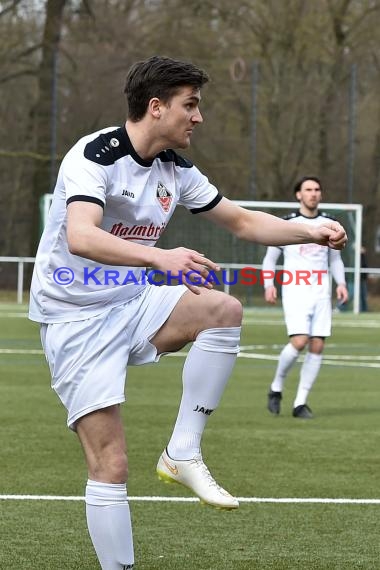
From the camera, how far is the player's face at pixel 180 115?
5371mm

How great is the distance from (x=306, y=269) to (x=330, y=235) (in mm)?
7639

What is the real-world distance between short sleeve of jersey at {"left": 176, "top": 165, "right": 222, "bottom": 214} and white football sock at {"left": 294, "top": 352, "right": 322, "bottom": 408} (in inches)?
259

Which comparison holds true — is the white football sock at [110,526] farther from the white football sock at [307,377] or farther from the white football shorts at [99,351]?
the white football sock at [307,377]

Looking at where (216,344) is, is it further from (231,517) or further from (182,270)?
(231,517)

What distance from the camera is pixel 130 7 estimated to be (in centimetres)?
3988

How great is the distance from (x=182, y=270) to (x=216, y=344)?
0.87m

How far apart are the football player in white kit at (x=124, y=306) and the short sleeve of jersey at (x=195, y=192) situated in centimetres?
4

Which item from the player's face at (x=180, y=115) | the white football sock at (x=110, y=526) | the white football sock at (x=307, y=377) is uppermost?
the player's face at (x=180, y=115)

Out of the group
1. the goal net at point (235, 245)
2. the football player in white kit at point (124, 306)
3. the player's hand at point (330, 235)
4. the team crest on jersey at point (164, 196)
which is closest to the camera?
the football player in white kit at point (124, 306)

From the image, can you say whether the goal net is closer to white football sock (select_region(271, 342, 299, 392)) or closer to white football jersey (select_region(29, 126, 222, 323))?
white football sock (select_region(271, 342, 299, 392))

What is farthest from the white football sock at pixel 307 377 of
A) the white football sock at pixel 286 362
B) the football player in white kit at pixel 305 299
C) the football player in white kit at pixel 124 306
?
the football player in white kit at pixel 124 306

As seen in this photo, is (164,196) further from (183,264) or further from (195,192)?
(183,264)

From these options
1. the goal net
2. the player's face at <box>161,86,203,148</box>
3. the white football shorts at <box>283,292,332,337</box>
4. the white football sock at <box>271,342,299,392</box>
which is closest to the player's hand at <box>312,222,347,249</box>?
the player's face at <box>161,86,203,148</box>

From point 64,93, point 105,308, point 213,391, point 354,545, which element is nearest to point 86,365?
point 105,308
